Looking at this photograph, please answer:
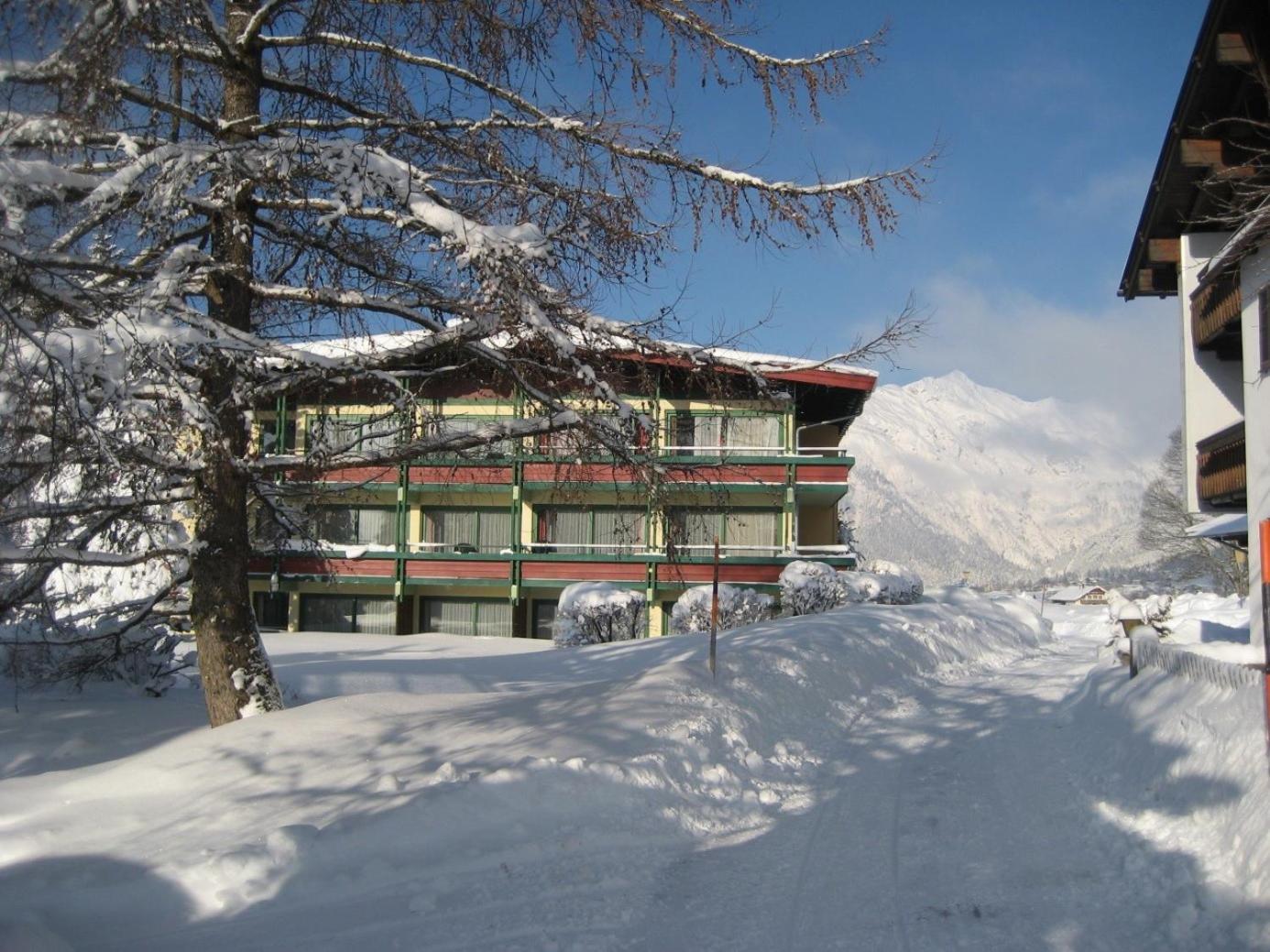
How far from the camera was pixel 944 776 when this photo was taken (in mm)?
9008

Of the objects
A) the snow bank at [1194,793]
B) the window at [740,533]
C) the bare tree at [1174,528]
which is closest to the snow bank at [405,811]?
the snow bank at [1194,793]

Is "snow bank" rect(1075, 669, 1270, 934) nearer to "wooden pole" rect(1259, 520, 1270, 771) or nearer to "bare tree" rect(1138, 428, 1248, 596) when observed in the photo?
"wooden pole" rect(1259, 520, 1270, 771)

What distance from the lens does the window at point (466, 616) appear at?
1286 inches

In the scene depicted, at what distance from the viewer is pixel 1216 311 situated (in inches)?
760

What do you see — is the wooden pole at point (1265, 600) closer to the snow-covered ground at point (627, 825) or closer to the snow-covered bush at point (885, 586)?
the snow-covered ground at point (627, 825)

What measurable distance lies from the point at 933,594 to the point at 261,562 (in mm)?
21155

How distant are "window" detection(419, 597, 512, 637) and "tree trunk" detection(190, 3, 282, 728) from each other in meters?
23.8

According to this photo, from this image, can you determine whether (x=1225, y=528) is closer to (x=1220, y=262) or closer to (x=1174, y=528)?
(x=1220, y=262)

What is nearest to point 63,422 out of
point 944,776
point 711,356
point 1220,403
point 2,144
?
point 2,144

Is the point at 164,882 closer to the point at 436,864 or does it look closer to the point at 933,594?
the point at 436,864

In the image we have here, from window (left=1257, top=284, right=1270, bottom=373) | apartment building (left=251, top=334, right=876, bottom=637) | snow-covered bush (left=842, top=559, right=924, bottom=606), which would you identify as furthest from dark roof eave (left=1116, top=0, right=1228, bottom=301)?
snow-covered bush (left=842, top=559, right=924, bottom=606)

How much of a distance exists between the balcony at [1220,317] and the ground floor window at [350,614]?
2325 cm

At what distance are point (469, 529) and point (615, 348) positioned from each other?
24977mm

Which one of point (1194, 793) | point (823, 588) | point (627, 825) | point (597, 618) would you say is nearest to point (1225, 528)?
point (823, 588)
